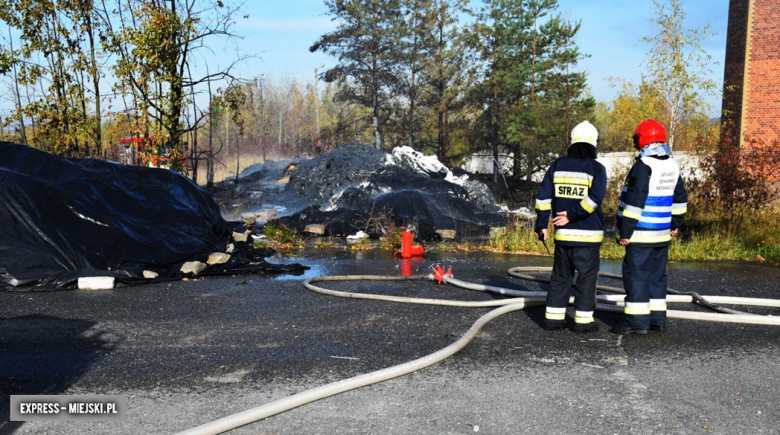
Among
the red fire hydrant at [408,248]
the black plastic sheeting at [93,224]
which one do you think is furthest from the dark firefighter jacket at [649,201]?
the red fire hydrant at [408,248]

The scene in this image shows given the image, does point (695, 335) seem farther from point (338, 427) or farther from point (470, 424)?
point (338, 427)

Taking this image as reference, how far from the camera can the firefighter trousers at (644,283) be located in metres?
5.65

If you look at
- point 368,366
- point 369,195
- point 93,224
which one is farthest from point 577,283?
point 369,195

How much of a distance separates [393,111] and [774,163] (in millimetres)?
22713

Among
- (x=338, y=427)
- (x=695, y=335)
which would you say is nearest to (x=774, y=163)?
(x=695, y=335)

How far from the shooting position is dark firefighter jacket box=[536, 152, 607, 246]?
5574 millimetres

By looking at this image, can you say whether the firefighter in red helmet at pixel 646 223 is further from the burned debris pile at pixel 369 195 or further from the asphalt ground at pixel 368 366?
the burned debris pile at pixel 369 195

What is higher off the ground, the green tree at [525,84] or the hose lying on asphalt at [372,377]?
the green tree at [525,84]

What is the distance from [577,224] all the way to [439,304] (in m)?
1.77

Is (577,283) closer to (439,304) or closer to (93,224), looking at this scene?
(439,304)

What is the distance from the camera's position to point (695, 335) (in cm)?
571

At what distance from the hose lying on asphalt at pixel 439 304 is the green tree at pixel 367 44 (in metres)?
23.2

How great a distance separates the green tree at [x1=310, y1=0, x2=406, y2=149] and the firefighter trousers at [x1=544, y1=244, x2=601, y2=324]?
26.0 meters

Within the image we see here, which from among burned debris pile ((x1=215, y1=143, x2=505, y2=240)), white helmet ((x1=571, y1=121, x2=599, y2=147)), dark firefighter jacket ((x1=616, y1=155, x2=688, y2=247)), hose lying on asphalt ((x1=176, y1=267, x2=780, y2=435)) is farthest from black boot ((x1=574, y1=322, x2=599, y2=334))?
burned debris pile ((x1=215, y1=143, x2=505, y2=240))
